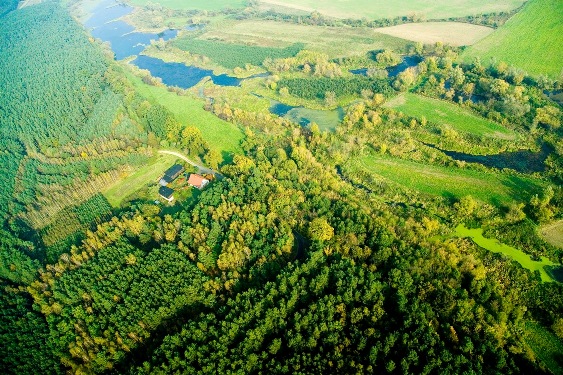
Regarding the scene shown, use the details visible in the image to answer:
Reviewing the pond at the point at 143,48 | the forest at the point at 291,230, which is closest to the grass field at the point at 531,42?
the forest at the point at 291,230

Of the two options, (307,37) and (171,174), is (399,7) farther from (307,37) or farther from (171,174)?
(171,174)

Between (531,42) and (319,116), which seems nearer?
(319,116)

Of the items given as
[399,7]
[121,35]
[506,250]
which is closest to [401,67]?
[399,7]

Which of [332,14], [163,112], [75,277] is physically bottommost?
[75,277]

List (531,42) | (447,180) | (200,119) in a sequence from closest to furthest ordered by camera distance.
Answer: (447,180), (200,119), (531,42)

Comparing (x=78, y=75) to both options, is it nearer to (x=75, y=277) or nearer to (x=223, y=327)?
(x=75, y=277)

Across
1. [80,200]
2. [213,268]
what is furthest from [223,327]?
[80,200]

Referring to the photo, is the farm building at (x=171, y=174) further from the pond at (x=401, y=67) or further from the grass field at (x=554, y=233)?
the grass field at (x=554, y=233)
